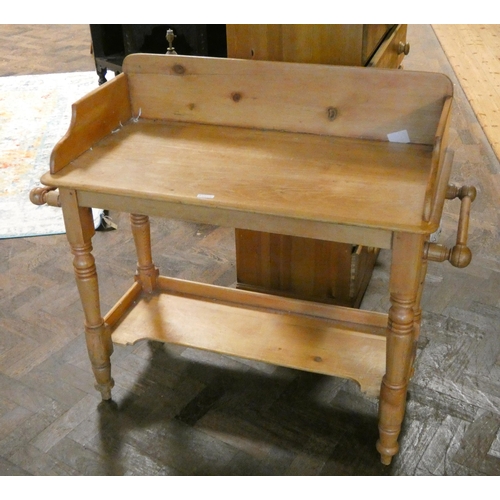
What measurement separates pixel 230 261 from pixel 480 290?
3.36 feet

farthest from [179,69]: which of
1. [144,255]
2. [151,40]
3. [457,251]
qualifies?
[151,40]

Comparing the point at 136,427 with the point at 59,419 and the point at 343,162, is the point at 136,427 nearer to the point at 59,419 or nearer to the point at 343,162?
the point at 59,419

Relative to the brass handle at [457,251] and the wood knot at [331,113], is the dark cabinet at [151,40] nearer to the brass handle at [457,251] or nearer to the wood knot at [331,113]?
the wood knot at [331,113]

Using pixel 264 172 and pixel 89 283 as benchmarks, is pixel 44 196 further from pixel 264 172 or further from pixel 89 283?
pixel 264 172

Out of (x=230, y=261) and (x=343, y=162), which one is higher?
(x=343, y=162)

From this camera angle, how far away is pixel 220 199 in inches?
62.5

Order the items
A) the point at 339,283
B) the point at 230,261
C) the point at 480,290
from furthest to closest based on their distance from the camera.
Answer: the point at 230,261
the point at 480,290
the point at 339,283

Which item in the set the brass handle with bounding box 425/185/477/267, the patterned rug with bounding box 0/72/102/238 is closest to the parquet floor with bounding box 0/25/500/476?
the patterned rug with bounding box 0/72/102/238

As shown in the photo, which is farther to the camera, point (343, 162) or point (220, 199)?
point (343, 162)

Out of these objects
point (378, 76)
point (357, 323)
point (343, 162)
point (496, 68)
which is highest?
point (378, 76)

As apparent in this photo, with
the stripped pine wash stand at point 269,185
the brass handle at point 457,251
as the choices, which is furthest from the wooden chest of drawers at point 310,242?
the brass handle at point 457,251

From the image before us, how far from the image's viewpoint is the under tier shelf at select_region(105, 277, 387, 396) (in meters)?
1.94

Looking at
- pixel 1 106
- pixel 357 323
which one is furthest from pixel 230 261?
pixel 1 106

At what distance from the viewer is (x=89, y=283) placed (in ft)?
6.16
